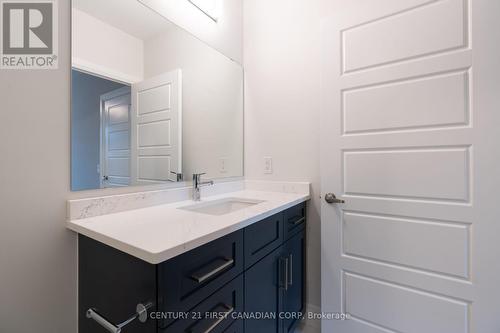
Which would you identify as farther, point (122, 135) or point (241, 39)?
point (241, 39)

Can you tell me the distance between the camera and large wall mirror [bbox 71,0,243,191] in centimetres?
100

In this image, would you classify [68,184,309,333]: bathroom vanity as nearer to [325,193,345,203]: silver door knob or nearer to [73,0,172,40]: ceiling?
[325,193,345,203]: silver door knob

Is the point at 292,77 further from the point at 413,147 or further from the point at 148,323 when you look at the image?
the point at 148,323

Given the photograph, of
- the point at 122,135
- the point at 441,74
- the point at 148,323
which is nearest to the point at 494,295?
the point at 441,74

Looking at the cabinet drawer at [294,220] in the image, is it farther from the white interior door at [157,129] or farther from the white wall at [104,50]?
the white wall at [104,50]

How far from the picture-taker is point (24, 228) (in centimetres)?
84

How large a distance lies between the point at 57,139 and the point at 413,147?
1666 millimetres

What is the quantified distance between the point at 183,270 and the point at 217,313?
25 centimetres

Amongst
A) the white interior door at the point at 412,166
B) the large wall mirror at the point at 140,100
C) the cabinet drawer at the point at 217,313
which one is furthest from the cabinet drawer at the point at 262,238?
the large wall mirror at the point at 140,100

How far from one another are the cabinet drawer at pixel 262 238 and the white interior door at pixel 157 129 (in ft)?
2.08

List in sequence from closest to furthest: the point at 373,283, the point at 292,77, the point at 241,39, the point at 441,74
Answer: the point at 441,74
the point at 373,283
the point at 292,77
the point at 241,39

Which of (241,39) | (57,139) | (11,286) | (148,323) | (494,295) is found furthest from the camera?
(241,39)
